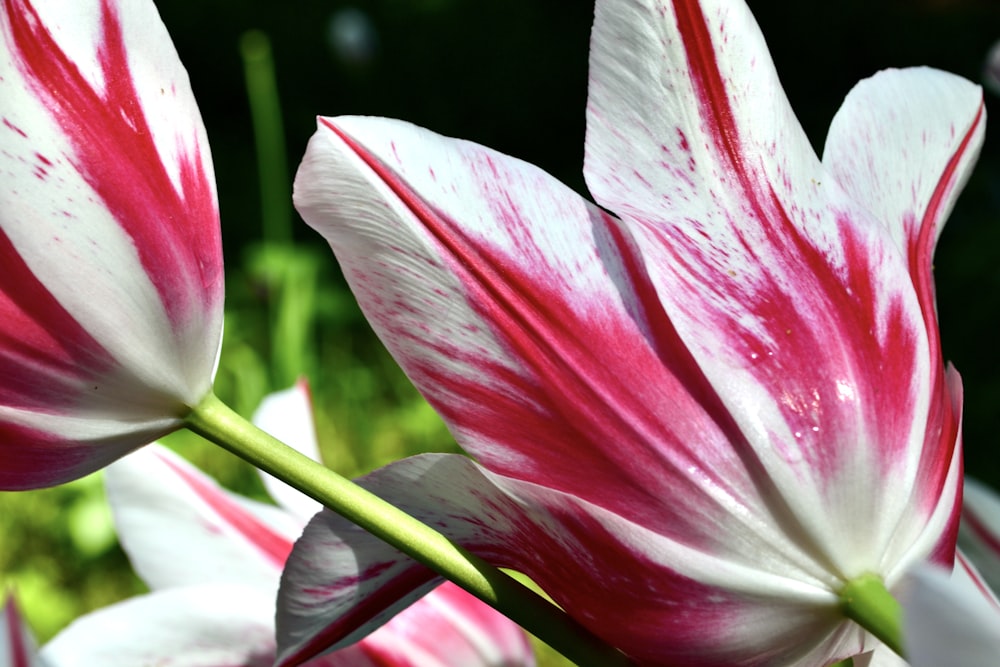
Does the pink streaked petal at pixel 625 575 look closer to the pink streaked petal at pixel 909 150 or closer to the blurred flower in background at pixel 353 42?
the pink streaked petal at pixel 909 150

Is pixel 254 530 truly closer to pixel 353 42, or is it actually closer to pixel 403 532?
pixel 403 532

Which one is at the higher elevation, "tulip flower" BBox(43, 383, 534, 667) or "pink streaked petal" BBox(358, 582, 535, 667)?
"tulip flower" BBox(43, 383, 534, 667)

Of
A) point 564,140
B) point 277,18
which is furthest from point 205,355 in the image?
point 277,18

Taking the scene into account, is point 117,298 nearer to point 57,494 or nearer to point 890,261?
point 890,261

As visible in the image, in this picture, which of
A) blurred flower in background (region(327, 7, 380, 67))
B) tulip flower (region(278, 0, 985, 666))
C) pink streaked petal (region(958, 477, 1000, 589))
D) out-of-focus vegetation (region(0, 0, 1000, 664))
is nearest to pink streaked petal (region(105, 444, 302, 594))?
tulip flower (region(278, 0, 985, 666))

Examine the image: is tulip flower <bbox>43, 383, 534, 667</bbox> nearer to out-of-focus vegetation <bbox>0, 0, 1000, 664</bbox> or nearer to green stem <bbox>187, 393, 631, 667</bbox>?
green stem <bbox>187, 393, 631, 667</bbox>

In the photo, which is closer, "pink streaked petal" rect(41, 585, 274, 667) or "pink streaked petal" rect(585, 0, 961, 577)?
"pink streaked petal" rect(585, 0, 961, 577)

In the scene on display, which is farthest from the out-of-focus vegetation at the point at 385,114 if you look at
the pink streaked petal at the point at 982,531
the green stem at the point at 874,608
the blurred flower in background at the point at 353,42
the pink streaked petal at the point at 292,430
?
the green stem at the point at 874,608
